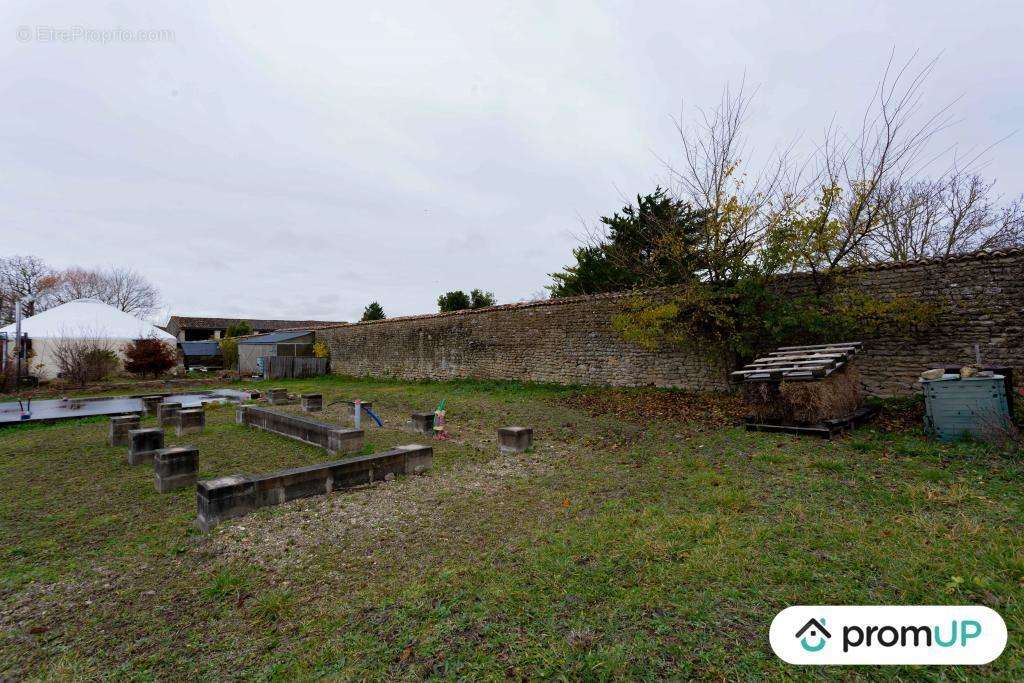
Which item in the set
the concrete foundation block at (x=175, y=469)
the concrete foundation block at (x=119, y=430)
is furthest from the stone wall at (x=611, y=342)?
the concrete foundation block at (x=119, y=430)

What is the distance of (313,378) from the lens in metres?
21.3

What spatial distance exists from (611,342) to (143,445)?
32.5 feet

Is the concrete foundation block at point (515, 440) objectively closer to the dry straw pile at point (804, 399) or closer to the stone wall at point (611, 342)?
the dry straw pile at point (804, 399)

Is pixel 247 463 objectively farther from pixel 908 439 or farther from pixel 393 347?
pixel 393 347

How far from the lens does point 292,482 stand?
14.7 ft

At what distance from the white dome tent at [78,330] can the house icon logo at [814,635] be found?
26.8 m

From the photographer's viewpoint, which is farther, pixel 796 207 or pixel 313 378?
pixel 313 378

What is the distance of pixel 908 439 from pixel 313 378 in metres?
21.9

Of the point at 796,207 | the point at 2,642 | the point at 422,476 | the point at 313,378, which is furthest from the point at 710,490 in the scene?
the point at 313,378

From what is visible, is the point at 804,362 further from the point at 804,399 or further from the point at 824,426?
the point at 824,426

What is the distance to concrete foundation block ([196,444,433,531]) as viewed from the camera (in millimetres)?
3932

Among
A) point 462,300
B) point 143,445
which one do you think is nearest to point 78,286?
point 462,300

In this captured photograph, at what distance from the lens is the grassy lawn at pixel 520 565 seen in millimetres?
2094

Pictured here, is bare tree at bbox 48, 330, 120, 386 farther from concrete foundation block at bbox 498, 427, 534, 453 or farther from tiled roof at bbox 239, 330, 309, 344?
concrete foundation block at bbox 498, 427, 534, 453
